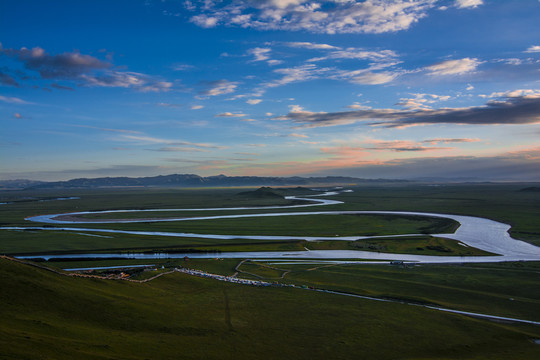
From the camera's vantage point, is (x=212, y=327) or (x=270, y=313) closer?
(x=212, y=327)

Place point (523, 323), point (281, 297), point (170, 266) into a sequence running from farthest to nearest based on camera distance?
point (170, 266), point (281, 297), point (523, 323)

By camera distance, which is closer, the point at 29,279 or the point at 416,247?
the point at 29,279

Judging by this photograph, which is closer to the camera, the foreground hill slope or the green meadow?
the foreground hill slope

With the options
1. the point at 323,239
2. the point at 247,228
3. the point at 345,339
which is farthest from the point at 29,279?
the point at 247,228

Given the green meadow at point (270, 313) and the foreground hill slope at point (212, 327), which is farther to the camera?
the green meadow at point (270, 313)

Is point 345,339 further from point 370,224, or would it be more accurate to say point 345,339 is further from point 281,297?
point 370,224

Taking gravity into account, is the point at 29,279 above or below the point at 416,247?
above

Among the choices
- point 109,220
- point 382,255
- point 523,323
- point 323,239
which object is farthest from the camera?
point 109,220

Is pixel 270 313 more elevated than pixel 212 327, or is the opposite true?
pixel 212 327
